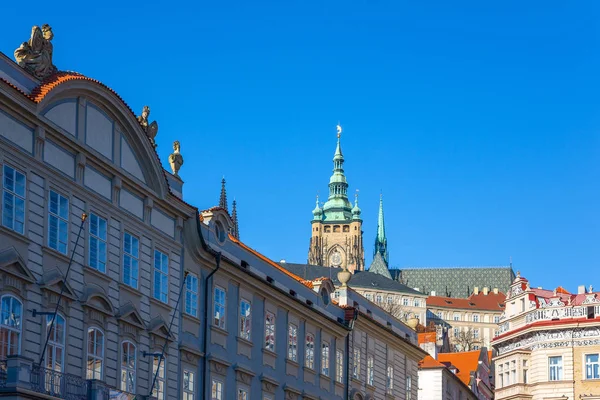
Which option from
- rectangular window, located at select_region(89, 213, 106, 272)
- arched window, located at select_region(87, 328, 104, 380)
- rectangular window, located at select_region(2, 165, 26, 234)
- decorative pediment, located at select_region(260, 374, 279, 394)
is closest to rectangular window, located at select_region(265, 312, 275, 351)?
decorative pediment, located at select_region(260, 374, 279, 394)

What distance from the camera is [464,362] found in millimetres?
93875

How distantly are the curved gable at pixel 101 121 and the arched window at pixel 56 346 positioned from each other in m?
5.33

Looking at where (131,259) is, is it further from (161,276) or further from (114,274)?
(161,276)

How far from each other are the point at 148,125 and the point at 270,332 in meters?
11.8

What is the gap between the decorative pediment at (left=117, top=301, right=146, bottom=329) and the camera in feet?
123

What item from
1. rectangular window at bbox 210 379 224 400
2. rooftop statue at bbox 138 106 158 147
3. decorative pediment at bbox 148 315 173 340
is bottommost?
rectangular window at bbox 210 379 224 400

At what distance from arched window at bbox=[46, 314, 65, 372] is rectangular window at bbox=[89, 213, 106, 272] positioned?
8.68 feet

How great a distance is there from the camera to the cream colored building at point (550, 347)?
78.2 meters

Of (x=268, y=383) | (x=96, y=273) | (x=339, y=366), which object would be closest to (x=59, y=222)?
(x=96, y=273)

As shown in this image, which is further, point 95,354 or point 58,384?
point 95,354

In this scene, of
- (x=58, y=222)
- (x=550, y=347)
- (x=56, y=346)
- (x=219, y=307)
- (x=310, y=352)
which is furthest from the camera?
(x=550, y=347)

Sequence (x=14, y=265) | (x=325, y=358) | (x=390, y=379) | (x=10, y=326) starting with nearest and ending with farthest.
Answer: (x=10, y=326) < (x=14, y=265) < (x=325, y=358) < (x=390, y=379)

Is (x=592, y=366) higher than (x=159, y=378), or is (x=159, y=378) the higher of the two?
(x=592, y=366)

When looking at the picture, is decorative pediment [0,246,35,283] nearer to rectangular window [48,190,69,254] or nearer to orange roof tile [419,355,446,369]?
rectangular window [48,190,69,254]
